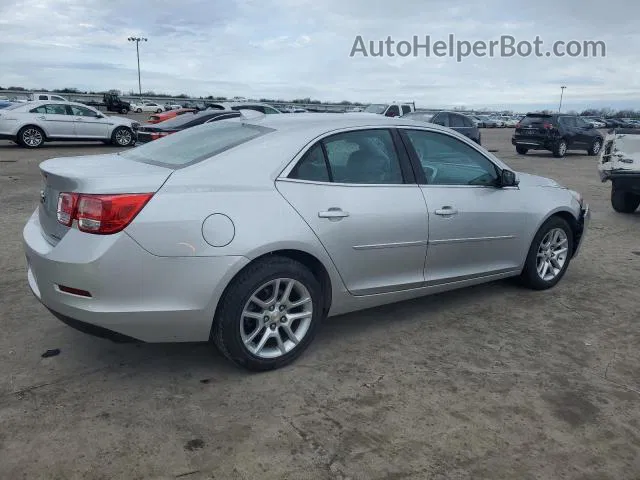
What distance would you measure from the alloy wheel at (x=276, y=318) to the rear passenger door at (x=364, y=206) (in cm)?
33

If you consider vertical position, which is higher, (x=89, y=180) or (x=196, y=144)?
(x=196, y=144)

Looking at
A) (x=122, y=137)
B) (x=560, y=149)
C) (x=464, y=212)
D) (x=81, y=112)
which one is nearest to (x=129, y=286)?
(x=464, y=212)

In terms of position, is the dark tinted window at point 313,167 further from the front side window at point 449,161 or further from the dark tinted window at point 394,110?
the dark tinted window at point 394,110

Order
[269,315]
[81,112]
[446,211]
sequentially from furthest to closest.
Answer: [81,112] → [446,211] → [269,315]

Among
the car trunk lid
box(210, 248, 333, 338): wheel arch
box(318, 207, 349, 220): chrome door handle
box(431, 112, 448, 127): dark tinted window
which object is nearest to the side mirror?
box(318, 207, 349, 220): chrome door handle

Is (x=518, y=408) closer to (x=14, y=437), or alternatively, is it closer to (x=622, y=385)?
(x=622, y=385)

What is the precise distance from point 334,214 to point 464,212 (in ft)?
3.98

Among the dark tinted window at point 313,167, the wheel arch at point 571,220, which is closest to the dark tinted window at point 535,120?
the wheel arch at point 571,220

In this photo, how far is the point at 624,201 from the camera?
30.1 ft

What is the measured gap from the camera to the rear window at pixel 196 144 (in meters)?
3.48

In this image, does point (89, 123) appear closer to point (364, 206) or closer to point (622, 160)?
point (622, 160)

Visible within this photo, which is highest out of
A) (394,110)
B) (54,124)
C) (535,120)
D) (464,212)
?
(394,110)

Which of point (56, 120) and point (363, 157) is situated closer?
point (363, 157)


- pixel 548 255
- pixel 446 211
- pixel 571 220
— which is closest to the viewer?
pixel 446 211
